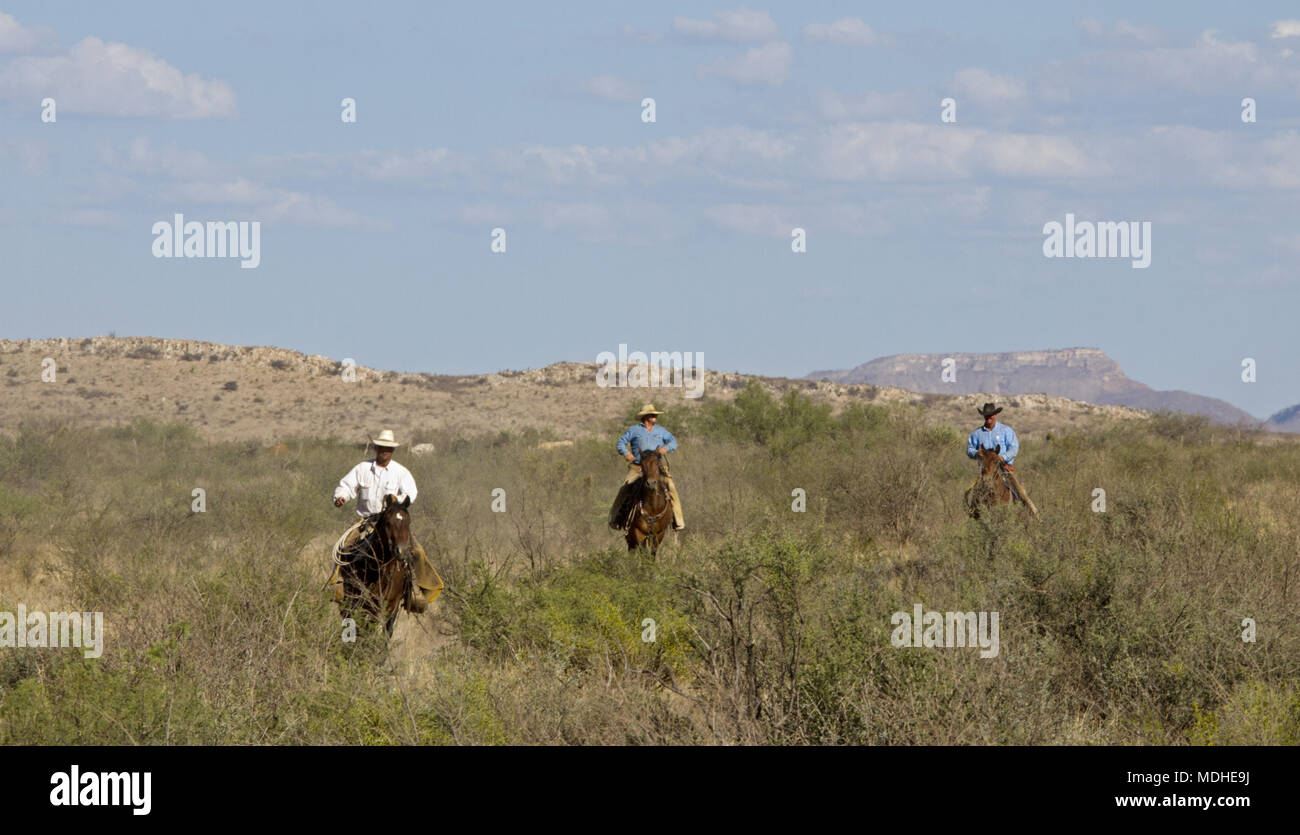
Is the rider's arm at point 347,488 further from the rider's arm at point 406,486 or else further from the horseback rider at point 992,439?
the horseback rider at point 992,439

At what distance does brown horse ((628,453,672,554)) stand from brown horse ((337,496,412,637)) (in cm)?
451

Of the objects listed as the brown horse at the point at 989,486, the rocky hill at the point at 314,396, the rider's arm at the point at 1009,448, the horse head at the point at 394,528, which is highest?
the rocky hill at the point at 314,396

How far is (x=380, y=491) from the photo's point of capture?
35.9ft

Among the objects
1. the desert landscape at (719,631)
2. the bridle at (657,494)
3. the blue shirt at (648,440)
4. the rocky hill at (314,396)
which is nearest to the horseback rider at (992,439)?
the desert landscape at (719,631)

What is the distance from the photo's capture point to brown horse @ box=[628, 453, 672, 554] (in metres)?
14.6

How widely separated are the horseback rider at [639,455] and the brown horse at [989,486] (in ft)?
11.5

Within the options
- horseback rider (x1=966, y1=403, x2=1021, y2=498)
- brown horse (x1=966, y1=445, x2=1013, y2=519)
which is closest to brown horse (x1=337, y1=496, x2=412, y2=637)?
brown horse (x1=966, y1=445, x2=1013, y2=519)

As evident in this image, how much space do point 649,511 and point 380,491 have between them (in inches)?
173

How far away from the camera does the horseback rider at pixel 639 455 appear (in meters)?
15.0

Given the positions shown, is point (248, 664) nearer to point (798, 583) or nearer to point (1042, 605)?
point (798, 583)

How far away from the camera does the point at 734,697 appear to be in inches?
264
